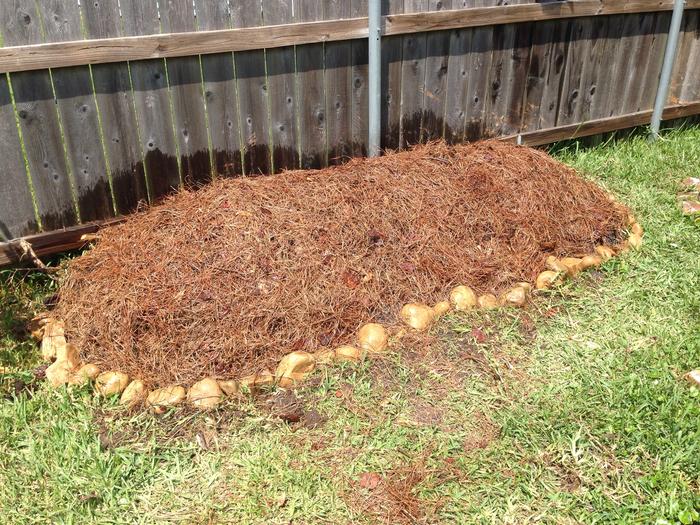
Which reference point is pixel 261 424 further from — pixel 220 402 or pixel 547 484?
pixel 547 484

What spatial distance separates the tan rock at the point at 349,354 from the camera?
10.9 ft

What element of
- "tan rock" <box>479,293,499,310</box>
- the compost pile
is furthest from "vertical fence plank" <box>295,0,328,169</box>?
"tan rock" <box>479,293,499,310</box>

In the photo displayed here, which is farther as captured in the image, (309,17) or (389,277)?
(309,17)

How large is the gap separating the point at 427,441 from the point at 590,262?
2.04 m

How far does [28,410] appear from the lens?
9.87 ft

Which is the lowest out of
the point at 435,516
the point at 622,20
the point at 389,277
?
the point at 435,516

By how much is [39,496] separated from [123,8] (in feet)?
8.84

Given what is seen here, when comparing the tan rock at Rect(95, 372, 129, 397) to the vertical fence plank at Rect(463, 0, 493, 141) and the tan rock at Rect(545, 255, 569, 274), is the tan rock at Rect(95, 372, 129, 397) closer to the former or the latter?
the tan rock at Rect(545, 255, 569, 274)

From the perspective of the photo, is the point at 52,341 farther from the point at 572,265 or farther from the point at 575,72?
the point at 575,72

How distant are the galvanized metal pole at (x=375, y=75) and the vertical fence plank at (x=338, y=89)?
0.17 meters

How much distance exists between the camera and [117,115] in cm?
384

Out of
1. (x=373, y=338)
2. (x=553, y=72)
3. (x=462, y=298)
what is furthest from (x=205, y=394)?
(x=553, y=72)

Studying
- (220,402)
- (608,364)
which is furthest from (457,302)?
(220,402)

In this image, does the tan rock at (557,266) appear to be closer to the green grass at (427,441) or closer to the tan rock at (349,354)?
the green grass at (427,441)
